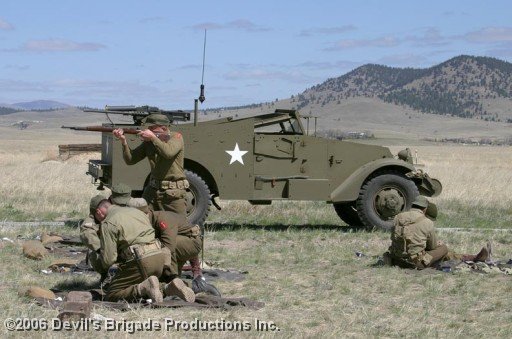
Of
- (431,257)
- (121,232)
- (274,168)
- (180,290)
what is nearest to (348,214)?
(274,168)

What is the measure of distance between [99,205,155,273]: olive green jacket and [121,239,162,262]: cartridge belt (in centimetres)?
3

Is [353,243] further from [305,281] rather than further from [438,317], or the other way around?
[438,317]

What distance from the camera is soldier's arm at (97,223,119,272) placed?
7645 millimetres

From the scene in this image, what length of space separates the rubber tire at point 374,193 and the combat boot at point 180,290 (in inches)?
243

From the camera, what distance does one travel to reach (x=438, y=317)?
7.71 m

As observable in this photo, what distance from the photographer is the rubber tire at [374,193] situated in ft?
45.0

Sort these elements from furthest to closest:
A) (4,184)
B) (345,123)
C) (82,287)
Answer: (345,123), (4,184), (82,287)

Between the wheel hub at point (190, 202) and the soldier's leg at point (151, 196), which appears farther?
the wheel hub at point (190, 202)

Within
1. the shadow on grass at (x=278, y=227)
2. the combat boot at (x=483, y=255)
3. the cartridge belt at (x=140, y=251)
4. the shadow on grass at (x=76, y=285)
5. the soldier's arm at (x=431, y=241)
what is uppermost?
the cartridge belt at (x=140, y=251)

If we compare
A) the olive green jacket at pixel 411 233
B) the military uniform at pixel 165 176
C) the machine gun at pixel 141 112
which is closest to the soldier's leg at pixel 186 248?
the military uniform at pixel 165 176

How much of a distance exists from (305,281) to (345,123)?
445 feet

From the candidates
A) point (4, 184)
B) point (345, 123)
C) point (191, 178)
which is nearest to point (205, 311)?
point (191, 178)

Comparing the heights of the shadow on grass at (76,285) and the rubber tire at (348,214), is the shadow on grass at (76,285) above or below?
below

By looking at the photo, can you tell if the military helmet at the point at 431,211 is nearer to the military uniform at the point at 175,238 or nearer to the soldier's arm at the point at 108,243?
the military uniform at the point at 175,238
